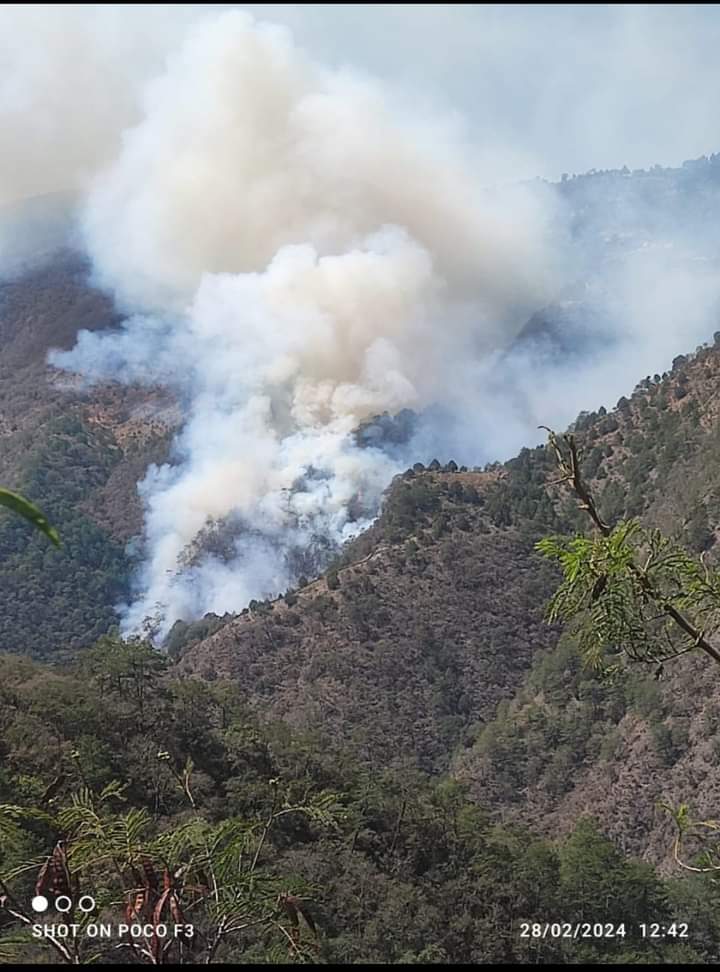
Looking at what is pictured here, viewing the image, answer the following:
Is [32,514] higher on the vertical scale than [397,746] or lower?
lower

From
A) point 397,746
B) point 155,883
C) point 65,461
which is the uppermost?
point 65,461

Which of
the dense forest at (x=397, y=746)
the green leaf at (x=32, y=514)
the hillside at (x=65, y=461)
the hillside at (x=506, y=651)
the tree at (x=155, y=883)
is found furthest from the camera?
the hillside at (x=65, y=461)

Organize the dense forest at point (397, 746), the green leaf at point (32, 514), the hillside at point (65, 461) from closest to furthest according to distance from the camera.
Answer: the green leaf at point (32, 514), the dense forest at point (397, 746), the hillside at point (65, 461)

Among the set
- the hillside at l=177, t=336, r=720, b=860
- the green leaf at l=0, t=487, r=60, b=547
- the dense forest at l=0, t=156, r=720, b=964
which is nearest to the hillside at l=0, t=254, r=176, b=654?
the dense forest at l=0, t=156, r=720, b=964

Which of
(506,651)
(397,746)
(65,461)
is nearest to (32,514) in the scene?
(397,746)

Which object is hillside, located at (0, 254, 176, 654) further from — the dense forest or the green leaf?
the green leaf

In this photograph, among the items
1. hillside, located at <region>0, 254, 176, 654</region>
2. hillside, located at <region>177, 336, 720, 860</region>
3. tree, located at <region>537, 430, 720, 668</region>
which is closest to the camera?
tree, located at <region>537, 430, 720, 668</region>

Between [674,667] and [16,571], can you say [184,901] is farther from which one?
[16,571]

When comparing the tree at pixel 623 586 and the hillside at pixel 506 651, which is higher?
the hillside at pixel 506 651

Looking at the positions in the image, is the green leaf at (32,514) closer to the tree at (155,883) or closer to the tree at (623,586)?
the tree at (623,586)

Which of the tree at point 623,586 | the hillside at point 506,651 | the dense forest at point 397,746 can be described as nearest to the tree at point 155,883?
the dense forest at point 397,746

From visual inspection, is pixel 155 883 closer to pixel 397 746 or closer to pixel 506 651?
pixel 397 746

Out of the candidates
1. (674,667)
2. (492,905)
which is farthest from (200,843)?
(674,667)

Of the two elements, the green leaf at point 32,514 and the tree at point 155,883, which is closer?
the green leaf at point 32,514
